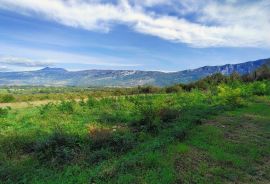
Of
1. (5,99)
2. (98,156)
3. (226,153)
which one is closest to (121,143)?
(98,156)

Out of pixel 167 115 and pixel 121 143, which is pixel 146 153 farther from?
pixel 167 115

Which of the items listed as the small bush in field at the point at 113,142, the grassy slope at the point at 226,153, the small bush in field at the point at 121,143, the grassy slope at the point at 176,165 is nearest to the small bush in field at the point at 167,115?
the grassy slope at the point at 226,153

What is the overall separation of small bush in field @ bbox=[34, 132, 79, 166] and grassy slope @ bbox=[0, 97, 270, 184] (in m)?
0.37

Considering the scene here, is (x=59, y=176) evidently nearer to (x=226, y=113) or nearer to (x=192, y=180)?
(x=192, y=180)

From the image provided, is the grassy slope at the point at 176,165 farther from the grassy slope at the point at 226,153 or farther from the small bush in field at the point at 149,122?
the small bush in field at the point at 149,122

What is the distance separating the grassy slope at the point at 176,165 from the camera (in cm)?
773

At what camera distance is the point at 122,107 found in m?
22.5

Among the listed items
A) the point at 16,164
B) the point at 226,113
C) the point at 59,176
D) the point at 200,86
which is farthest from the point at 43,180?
the point at 200,86

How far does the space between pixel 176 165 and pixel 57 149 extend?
3611 millimetres

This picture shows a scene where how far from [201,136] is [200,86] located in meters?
37.2

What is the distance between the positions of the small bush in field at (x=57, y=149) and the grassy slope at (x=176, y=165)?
37cm

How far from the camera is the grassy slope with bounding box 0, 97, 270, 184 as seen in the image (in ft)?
25.3

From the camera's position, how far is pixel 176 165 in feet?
28.7

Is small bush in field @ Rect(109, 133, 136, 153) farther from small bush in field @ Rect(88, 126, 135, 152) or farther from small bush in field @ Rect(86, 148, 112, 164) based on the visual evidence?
small bush in field @ Rect(86, 148, 112, 164)
